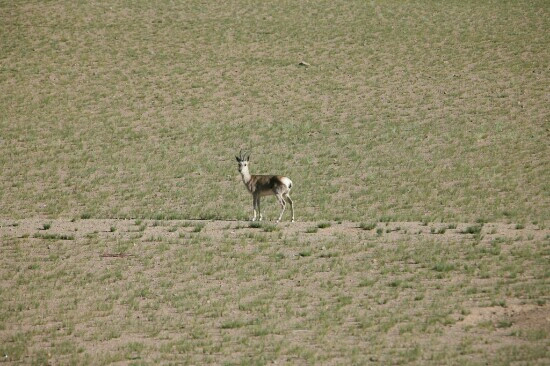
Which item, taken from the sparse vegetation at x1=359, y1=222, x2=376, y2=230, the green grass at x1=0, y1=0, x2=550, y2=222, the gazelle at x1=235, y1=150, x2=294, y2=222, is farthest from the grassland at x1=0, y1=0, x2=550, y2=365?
the gazelle at x1=235, y1=150, x2=294, y2=222

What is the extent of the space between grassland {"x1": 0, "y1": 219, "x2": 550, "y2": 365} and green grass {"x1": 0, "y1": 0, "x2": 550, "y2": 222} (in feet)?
15.9

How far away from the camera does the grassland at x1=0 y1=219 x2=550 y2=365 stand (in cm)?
1280

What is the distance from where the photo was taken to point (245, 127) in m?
40.0

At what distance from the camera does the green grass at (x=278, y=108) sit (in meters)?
29.5

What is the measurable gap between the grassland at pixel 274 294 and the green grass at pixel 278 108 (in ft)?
15.9

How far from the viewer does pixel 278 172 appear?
32.7 metres

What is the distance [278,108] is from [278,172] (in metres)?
11.0

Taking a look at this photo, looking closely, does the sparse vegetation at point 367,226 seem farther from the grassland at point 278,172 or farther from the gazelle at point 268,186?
the gazelle at point 268,186

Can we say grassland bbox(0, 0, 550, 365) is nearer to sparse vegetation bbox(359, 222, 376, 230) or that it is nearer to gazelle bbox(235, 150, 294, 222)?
sparse vegetation bbox(359, 222, 376, 230)

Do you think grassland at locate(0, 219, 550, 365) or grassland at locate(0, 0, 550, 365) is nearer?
grassland at locate(0, 219, 550, 365)

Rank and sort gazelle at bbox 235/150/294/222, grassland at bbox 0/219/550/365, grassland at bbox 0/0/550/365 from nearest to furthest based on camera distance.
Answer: grassland at bbox 0/219/550/365 → grassland at bbox 0/0/550/365 → gazelle at bbox 235/150/294/222

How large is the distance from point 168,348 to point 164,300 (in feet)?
9.37

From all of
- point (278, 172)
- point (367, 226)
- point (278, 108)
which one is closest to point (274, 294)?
point (367, 226)

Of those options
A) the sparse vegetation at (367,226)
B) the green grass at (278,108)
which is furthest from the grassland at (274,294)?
the green grass at (278,108)
